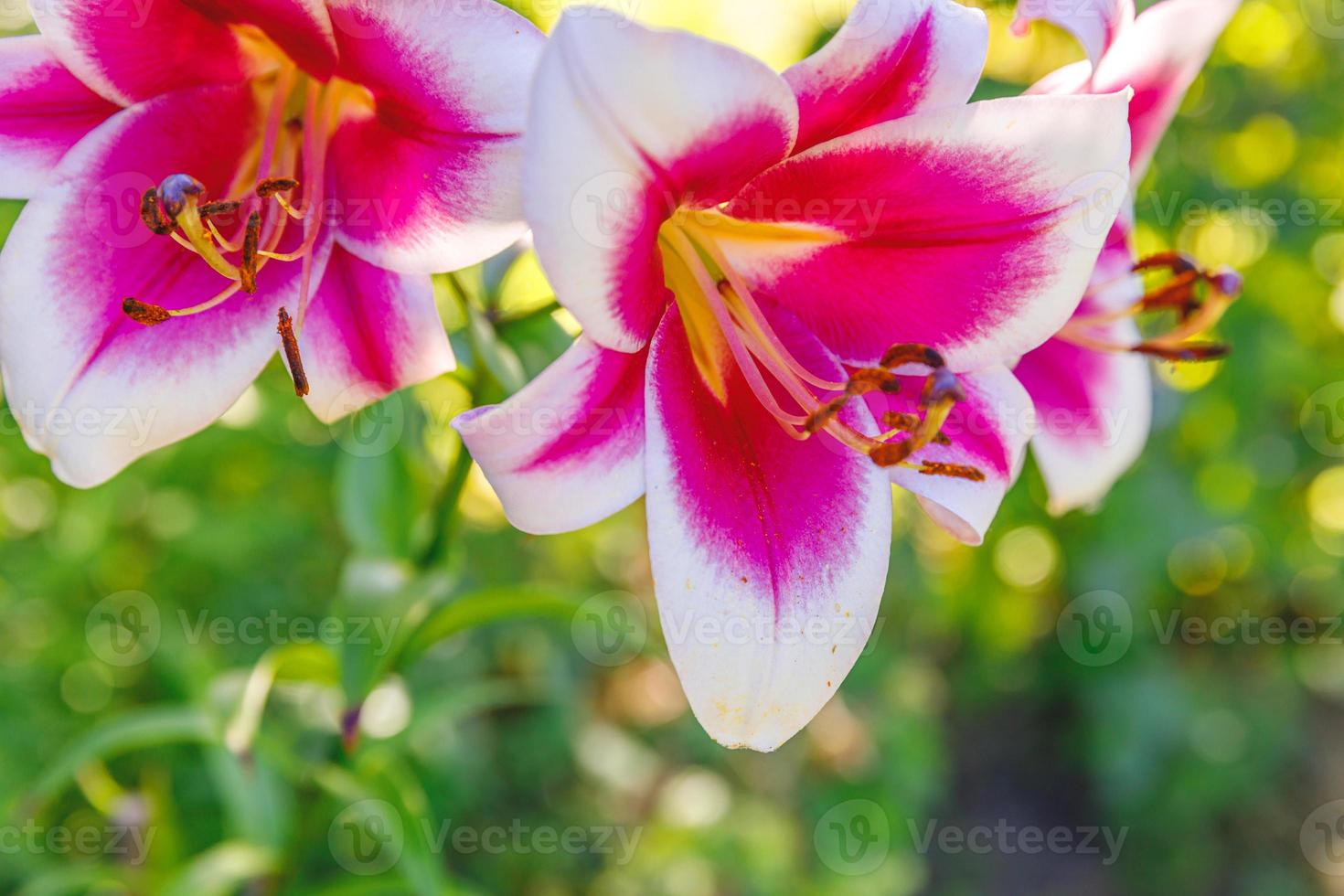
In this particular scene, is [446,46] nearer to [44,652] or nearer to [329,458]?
[329,458]

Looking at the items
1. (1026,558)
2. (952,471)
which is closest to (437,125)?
(952,471)

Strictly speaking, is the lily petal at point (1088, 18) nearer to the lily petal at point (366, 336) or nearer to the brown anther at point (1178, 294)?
the brown anther at point (1178, 294)

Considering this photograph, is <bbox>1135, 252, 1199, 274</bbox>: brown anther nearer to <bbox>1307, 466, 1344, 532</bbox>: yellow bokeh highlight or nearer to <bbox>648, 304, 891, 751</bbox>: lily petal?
<bbox>648, 304, 891, 751</bbox>: lily petal

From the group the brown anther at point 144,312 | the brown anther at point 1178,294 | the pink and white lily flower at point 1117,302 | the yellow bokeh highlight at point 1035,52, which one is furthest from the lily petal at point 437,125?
the yellow bokeh highlight at point 1035,52

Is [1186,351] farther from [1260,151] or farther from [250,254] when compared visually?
[1260,151]

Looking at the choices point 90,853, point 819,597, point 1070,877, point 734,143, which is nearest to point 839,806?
point 1070,877

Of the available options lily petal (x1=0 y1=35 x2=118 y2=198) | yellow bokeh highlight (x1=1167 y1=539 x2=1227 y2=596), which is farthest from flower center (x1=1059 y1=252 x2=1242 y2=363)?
yellow bokeh highlight (x1=1167 y1=539 x2=1227 y2=596)
